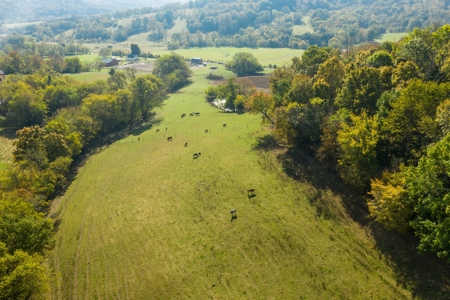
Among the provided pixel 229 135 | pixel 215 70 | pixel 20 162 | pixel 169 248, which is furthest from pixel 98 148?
pixel 215 70

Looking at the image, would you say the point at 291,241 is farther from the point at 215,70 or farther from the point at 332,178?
the point at 215,70

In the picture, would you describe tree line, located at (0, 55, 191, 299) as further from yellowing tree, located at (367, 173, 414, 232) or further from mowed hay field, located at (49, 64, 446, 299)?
yellowing tree, located at (367, 173, 414, 232)

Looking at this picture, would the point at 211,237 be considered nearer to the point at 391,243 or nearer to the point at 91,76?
the point at 391,243

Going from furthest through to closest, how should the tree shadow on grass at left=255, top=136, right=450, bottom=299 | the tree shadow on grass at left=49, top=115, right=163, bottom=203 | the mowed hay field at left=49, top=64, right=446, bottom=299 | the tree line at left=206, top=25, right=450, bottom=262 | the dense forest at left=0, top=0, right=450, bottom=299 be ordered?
1. the tree shadow on grass at left=49, top=115, right=163, bottom=203
2. the mowed hay field at left=49, top=64, right=446, bottom=299
3. the dense forest at left=0, top=0, right=450, bottom=299
4. the tree line at left=206, top=25, right=450, bottom=262
5. the tree shadow on grass at left=255, top=136, right=450, bottom=299

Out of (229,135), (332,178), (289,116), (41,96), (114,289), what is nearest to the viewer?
(114,289)

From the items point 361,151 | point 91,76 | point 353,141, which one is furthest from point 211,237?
point 91,76

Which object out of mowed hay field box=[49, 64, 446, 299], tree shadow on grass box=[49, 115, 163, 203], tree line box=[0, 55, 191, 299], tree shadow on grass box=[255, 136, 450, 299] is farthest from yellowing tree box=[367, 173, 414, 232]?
tree shadow on grass box=[49, 115, 163, 203]

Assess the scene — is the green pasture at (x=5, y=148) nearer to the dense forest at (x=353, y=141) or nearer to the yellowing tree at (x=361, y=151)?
the dense forest at (x=353, y=141)
